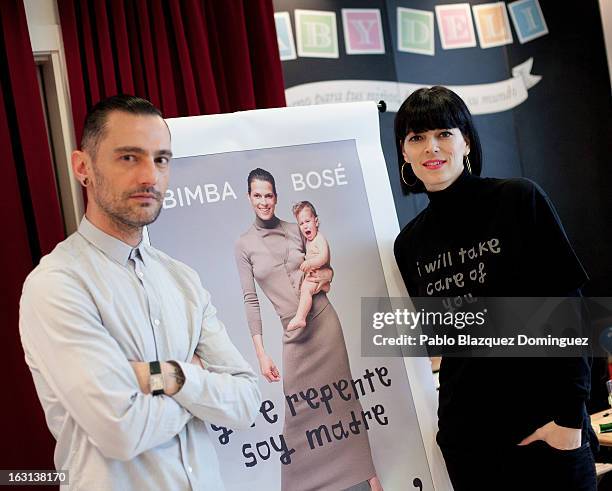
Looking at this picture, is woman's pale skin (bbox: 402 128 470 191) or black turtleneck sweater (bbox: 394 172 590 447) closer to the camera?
black turtleneck sweater (bbox: 394 172 590 447)

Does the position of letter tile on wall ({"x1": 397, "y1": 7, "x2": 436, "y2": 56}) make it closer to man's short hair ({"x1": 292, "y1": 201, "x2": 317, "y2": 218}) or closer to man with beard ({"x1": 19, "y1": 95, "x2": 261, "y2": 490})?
man's short hair ({"x1": 292, "y1": 201, "x2": 317, "y2": 218})

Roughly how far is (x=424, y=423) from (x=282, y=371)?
505mm

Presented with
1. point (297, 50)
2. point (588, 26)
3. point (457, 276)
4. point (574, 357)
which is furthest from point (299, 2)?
point (574, 357)

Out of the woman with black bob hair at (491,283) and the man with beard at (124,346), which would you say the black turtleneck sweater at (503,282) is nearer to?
the woman with black bob hair at (491,283)

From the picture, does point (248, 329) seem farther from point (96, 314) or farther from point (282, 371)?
point (96, 314)

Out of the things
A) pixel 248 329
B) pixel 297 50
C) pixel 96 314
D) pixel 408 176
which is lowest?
pixel 248 329

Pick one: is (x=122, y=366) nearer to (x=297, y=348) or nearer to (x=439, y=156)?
(x=297, y=348)

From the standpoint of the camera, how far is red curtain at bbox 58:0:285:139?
280 cm

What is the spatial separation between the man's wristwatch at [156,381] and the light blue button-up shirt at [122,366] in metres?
0.04

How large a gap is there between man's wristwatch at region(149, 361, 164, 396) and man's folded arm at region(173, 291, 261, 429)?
41mm

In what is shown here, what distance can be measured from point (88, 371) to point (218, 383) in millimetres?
343

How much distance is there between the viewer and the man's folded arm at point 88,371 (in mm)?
1771

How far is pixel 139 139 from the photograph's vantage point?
1.98 metres

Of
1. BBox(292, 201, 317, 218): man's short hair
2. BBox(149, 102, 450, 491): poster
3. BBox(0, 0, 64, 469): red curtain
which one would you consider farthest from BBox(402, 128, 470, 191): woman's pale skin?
BBox(0, 0, 64, 469): red curtain
